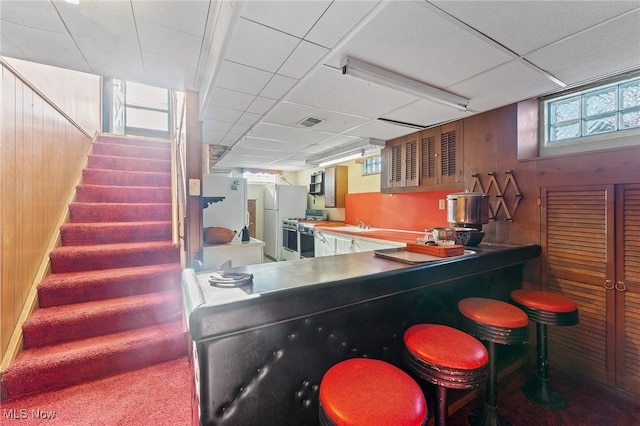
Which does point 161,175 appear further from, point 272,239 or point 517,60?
point 517,60

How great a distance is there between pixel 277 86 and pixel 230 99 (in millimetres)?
544

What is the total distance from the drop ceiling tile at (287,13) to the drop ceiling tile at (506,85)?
133cm

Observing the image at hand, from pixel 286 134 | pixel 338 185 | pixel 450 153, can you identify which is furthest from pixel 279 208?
pixel 450 153

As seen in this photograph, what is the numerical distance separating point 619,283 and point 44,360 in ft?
13.5

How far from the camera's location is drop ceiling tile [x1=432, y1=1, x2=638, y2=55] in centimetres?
126

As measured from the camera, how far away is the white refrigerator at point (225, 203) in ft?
11.6

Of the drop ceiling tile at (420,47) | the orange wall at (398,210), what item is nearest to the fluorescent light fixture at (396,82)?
the drop ceiling tile at (420,47)

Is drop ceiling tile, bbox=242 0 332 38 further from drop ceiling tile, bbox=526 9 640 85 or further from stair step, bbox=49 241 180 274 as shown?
stair step, bbox=49 241 180 274

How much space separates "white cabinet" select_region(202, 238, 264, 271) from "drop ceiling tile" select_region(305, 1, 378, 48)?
2.43m

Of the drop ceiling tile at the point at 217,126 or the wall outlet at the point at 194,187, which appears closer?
the wall outlet at the point at 194,187

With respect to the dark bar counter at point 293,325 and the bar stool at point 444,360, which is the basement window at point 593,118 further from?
the bar stool at point 444,360

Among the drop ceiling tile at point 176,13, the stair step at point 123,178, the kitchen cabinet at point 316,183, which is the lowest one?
the stair step at point 123,178

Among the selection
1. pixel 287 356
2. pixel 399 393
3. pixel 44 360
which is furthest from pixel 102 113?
pixel 399 393

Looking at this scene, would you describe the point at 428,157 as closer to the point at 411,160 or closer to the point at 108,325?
the point at 411,160
